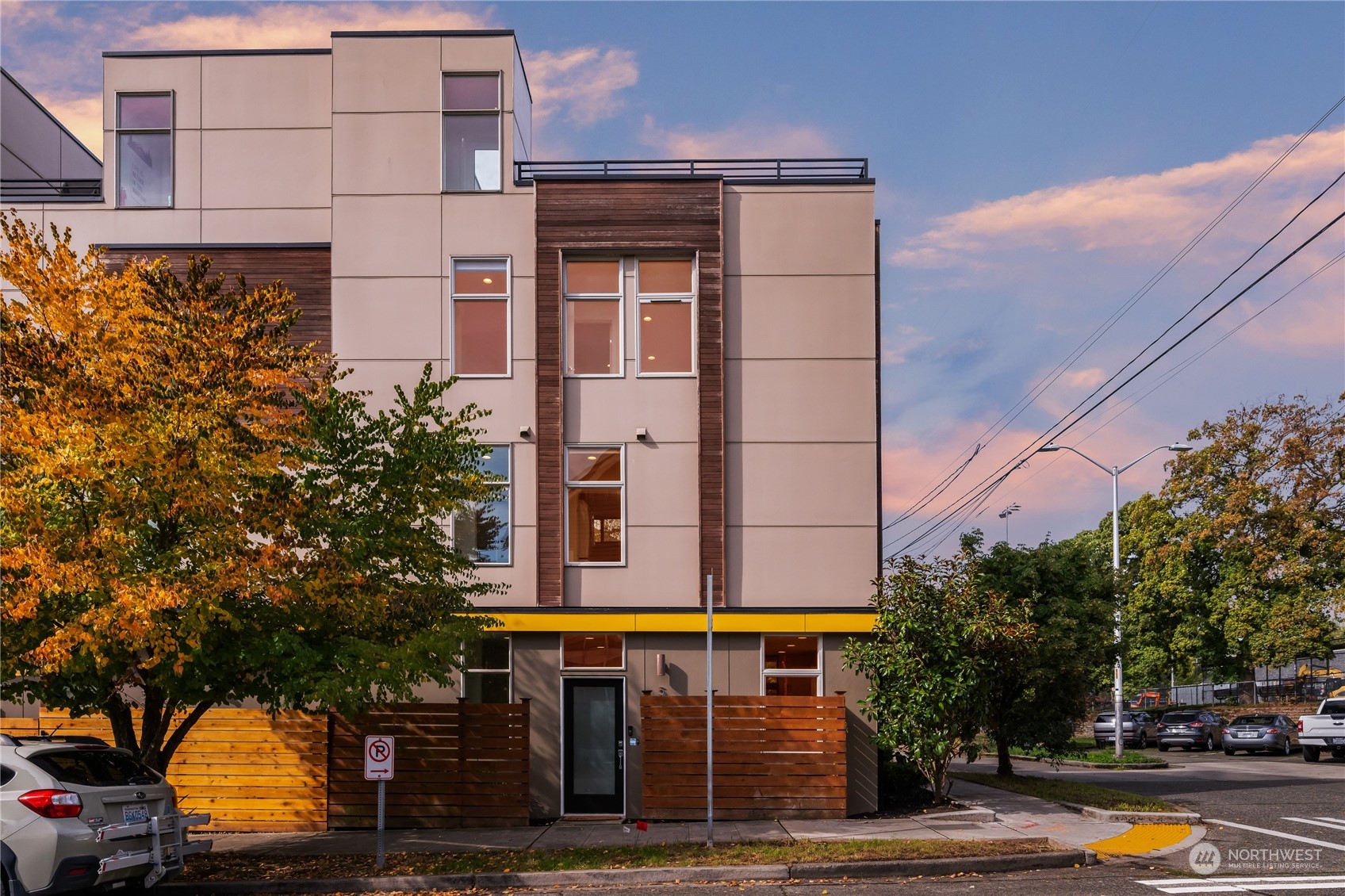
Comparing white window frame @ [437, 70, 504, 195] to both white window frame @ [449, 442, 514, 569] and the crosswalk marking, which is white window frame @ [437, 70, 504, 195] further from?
the crosswalk marking

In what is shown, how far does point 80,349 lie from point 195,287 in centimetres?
182

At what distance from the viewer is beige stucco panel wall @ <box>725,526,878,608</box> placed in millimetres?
18672

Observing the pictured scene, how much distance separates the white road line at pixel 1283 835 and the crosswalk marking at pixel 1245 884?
2376mm

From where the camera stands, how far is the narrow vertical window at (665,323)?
19.3 meters

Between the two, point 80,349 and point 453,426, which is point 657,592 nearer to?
point 453,426

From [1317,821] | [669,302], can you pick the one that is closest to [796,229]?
[669,302]

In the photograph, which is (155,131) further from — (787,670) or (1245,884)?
(1245,884)

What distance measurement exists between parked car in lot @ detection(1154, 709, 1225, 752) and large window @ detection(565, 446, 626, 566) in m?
28.2

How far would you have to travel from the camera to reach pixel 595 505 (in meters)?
19.0

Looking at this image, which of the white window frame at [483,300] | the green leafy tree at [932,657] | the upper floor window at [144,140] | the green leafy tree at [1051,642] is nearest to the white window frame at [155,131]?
the upper floor window at [144,140]

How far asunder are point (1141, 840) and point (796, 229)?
10.6 m

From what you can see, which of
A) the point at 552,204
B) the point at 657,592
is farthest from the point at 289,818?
the point at 552,204

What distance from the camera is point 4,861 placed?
1034 centimetres

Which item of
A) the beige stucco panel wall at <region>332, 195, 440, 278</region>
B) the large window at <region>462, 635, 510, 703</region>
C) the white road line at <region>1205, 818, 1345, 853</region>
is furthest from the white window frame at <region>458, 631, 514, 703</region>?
the white road line at <region>1205, 818, 1345, 853</region>
